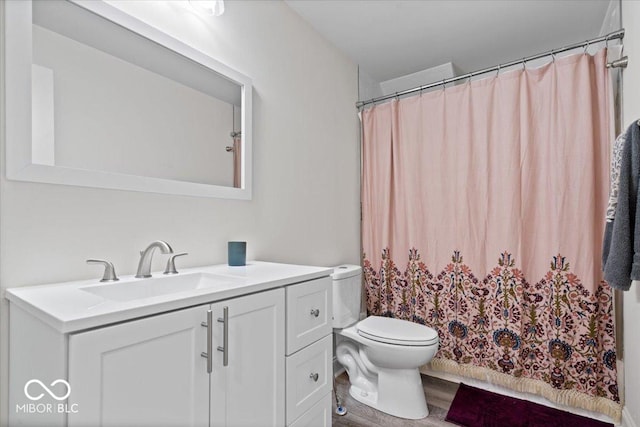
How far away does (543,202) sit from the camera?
192cm

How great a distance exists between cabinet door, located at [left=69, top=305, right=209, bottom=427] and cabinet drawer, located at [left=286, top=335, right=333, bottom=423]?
1.19ft

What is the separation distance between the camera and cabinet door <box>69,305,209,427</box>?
647 mm

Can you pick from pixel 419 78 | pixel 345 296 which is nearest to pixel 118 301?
pixel 345 296

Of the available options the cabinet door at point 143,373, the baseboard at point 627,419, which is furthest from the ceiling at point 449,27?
the baseboard at point 627,419

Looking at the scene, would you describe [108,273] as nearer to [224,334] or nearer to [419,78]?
[224,334]

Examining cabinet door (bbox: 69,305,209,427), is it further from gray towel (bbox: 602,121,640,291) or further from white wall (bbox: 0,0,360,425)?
gray towel (bbox: 602,121,640,291)

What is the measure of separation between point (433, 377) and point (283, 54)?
7.45 ft

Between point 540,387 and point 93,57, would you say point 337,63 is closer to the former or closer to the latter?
point 93,57

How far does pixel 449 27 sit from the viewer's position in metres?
2.19

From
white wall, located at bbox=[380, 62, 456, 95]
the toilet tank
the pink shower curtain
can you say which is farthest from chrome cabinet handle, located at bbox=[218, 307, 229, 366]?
white wall, located at bbox=[380, 62, 456, 95]

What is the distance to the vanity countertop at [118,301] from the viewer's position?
67 cm

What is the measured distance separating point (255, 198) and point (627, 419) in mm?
2110

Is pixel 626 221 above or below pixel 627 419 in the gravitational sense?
above

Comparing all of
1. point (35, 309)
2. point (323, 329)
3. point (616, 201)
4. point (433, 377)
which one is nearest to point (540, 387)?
point (433, 377)
